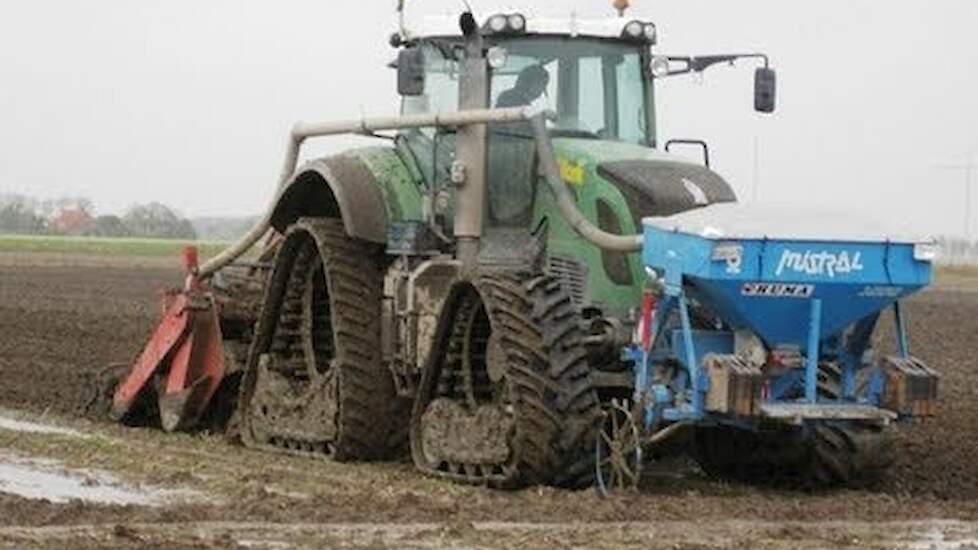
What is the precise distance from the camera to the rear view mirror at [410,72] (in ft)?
44.9

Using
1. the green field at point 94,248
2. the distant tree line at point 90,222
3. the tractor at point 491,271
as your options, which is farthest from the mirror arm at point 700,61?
the distant tree line at point 90,222

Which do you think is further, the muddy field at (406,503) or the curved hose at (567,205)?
the curved hose at (567,205)

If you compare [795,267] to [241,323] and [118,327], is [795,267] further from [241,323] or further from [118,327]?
[118,327]

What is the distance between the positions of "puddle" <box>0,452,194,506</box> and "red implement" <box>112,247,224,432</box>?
2.85 metres

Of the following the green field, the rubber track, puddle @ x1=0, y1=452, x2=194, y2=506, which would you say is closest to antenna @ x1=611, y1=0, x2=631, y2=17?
the rubber track

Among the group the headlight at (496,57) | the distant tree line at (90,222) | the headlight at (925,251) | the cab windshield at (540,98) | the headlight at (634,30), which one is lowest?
the distant tree line at (90,222)

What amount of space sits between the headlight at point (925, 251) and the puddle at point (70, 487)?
430 cm

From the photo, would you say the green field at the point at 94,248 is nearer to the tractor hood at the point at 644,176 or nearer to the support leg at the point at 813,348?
the tractor hood at the point at 644,176

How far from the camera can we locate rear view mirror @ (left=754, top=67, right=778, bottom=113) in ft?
47.1

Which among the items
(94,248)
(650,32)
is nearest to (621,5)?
(650,32)

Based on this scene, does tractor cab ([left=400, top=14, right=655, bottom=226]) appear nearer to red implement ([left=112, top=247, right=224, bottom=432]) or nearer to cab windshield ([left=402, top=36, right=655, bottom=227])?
cab windshield ([left=402, top=36, right=655, bottom=227])

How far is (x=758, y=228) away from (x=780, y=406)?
1.02m

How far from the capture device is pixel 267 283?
16188 millimetres

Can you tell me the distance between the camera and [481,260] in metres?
14.1
